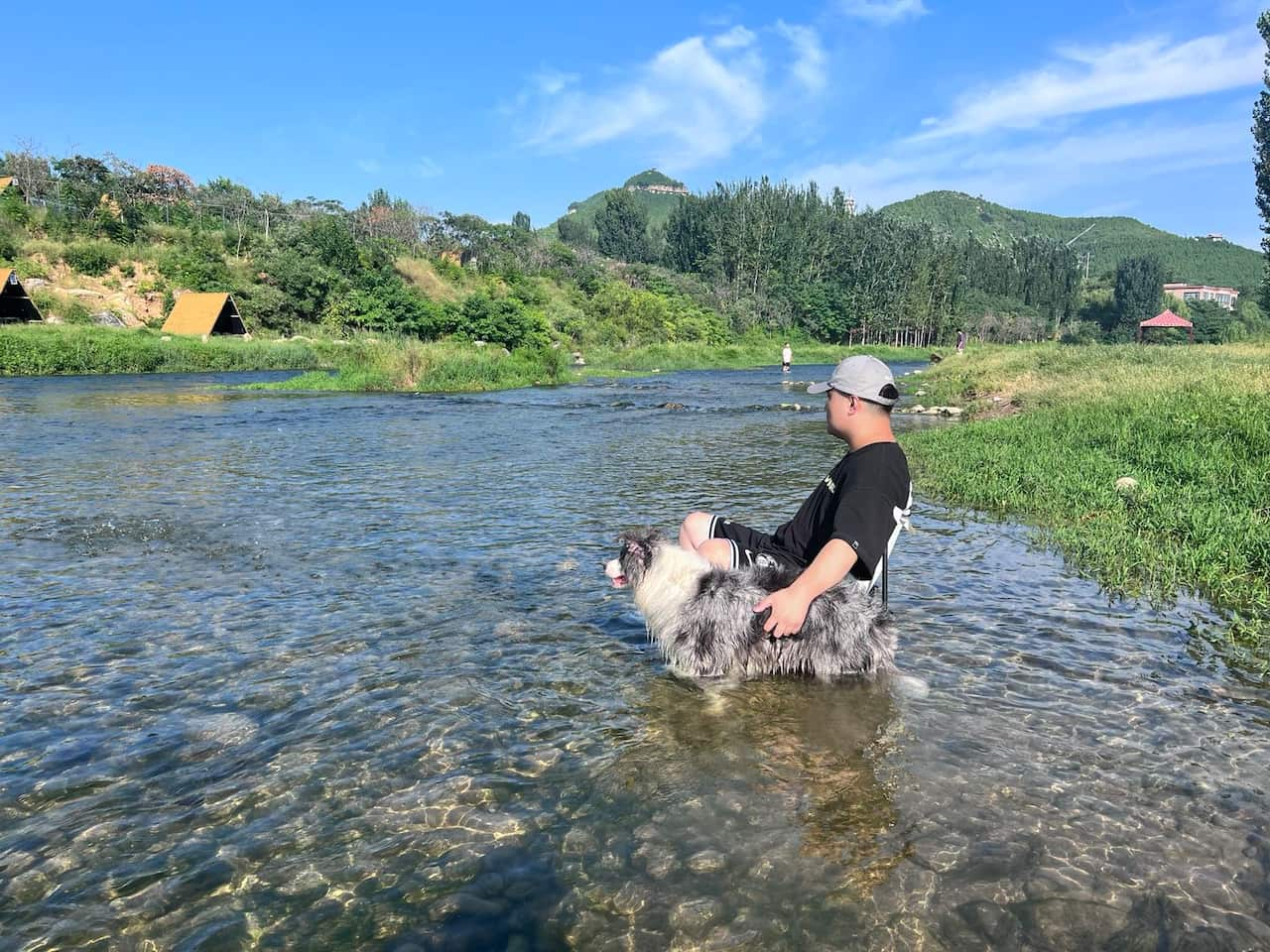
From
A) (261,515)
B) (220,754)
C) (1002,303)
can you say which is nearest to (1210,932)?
(220,754)

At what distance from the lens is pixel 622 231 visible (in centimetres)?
18175

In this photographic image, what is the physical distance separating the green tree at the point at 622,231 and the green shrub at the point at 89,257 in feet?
381

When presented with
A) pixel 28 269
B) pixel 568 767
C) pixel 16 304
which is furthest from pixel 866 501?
pixel 28 269

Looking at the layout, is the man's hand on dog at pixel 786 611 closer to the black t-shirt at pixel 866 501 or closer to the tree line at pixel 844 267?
the black t-shirt at pixel 866 501

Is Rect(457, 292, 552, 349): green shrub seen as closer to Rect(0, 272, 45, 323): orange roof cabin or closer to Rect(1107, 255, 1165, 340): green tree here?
Rect(0, 272, 45, 323): orange roof cabin

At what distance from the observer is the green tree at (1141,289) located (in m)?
150

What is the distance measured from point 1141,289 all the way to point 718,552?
177 metres

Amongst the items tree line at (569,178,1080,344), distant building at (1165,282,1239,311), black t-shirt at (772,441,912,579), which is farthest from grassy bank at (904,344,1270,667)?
distant building at (1165,282,1239,311)

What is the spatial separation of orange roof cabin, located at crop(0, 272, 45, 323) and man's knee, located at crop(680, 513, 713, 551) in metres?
71.1

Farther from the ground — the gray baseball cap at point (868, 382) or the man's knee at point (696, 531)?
the gray baseball cap at point (868, 382)

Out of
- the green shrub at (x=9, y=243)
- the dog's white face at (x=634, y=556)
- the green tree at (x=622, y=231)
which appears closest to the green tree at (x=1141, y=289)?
the green tree at (x=622, y=231)

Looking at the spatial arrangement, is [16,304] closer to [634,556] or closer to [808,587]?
[634,556]

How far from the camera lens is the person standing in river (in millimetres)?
5102

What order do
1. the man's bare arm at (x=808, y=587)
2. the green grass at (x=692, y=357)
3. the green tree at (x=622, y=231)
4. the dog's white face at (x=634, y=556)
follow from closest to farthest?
the man's bare arm at (x=808, y=587) → the dog's white face at (x=634, y=556) → the green grass at (x=692, y=357) → the green tree at (x=622, y=231)
